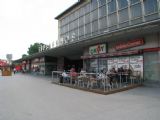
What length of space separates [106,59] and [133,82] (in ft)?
17.0

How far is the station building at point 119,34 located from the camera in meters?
13.8

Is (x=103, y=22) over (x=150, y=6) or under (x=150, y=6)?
under

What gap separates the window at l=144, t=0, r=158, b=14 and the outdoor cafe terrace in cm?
520

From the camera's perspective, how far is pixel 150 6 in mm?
15703

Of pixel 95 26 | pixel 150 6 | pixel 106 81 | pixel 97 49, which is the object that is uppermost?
pixel 150 6

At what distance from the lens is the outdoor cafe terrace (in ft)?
38.5

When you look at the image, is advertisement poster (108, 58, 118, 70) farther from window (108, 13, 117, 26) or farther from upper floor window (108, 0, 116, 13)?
upper floor window (108, 0, 116, 13)

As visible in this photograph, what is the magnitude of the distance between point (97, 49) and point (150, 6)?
6.60m

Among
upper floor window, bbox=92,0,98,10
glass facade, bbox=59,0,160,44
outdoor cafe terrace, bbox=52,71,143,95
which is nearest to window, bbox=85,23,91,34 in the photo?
glass facade, bbox=59,0,160,44

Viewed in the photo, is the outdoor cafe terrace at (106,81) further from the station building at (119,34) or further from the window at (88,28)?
the window at (88,28)

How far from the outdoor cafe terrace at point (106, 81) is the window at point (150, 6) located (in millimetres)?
5198

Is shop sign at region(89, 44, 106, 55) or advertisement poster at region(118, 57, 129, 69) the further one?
shop sign at region(89, 44, 106, 55)

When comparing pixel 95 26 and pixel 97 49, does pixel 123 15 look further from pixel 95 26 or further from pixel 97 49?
pixel 95 26

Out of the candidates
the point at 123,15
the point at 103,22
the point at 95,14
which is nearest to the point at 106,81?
the point at 123,15
